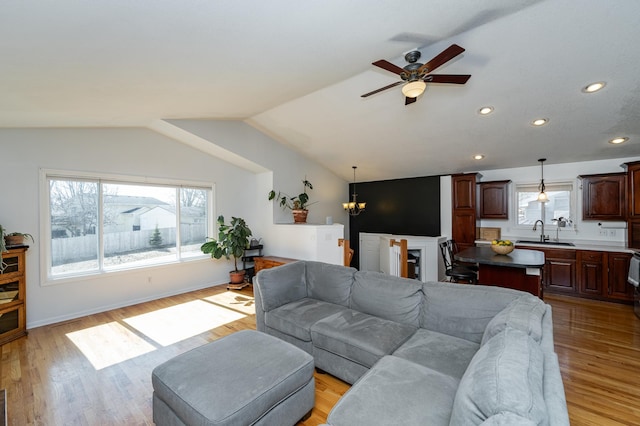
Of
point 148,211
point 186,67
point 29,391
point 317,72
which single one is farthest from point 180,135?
point 29,391

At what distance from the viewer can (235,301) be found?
173 inches

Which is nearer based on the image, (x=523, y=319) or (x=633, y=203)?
(x=523, y=319)

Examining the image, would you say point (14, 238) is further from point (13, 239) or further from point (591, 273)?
point (591, 273)

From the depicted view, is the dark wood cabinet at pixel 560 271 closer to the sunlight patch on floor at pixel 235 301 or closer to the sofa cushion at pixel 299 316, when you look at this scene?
the sofa cushion at pixel 299 316

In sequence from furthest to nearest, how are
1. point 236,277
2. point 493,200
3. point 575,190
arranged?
point 493,200
point 236,277
point 575,190

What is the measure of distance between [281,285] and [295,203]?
10.2 feet

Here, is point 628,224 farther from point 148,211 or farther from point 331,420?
point 148,211

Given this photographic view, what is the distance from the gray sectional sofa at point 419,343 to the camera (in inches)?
38.1

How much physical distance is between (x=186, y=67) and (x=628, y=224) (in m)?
6.53

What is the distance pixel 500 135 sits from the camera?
4.17 metres

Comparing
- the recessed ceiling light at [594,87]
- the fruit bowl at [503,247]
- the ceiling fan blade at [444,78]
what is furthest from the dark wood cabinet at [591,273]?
the ceiling fan blade at [444,78]

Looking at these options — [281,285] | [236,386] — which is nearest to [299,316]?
[281,285]

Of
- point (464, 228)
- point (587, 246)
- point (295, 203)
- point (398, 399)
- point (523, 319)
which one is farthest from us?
point (295, 203)

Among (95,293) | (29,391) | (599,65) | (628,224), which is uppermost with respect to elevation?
(599,65)
